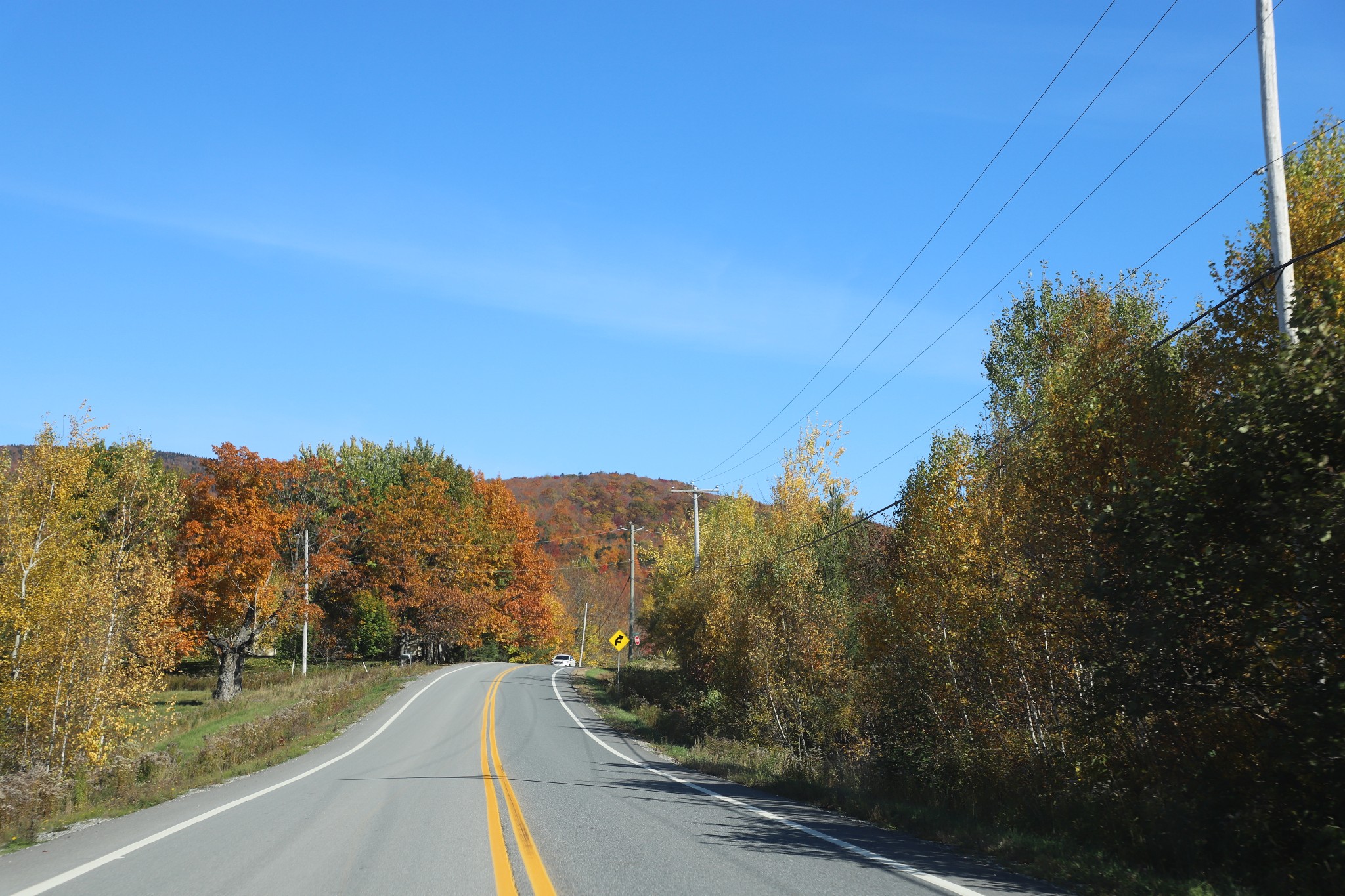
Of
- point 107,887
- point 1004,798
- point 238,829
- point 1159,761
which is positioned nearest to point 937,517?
point 1004,798

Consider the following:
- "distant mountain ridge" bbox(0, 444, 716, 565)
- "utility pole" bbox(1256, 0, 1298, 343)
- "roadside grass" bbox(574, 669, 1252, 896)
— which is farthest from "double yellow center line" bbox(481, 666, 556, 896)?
"distant mountain ridge" bbox(0, 444, 716, 565)

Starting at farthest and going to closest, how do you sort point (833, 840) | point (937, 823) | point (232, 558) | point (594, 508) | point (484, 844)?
point (594, 508) < point (232, 558) < point (937, 823) < point (833, 840) < point (484, 844)

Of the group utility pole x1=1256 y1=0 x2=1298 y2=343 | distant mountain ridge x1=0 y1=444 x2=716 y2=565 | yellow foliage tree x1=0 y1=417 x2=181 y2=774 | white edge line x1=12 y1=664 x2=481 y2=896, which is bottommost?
white edge line x1=12 y1=664 x2=481 y2=896

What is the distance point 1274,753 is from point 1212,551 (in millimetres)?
1725

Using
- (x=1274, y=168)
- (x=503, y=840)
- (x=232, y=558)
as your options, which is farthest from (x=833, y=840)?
(x=232, y=558)

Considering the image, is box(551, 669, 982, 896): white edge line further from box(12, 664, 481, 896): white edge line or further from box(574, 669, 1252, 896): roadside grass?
box(12, 664, 481, 896): white edge line

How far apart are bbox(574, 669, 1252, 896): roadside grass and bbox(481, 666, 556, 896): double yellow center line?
4.11 metres

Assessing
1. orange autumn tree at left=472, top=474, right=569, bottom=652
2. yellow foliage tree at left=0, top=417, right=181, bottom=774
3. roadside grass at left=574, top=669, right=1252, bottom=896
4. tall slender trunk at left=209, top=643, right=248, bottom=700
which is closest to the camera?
roadside grass at left=574, top=669, right=1252, bottom=896

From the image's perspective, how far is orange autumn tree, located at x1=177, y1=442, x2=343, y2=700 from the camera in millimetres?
40969

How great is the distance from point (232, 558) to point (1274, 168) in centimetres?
4267

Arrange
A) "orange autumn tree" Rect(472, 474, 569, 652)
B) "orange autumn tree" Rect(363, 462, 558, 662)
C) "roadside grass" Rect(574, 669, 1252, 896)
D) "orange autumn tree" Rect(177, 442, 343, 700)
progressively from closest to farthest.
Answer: "roadside grass" Rect(574, 669, 1252, 896) < "orange autumn tree" Rect(177, 442, 343, 700) < "orange autumn tree" Rect(363, 462, 558, 662) < "orange autumn tree" Rect(472, 474, 569, 652)

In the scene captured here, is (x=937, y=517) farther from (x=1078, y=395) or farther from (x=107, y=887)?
(x=107, y=887)

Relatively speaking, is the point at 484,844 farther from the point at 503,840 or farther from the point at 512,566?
the point at 512,566

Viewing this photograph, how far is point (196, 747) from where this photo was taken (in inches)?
848
